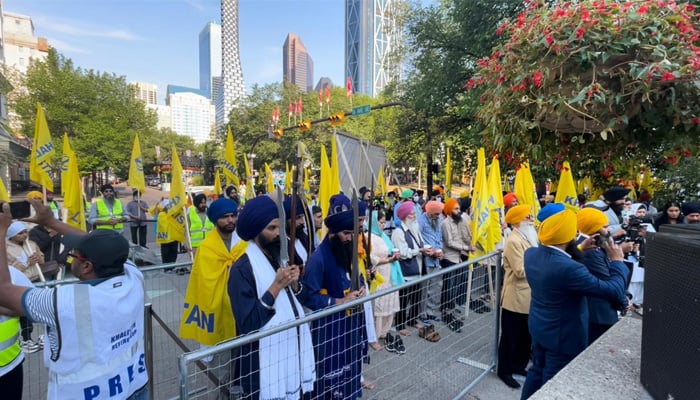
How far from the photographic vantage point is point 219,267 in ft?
9.49

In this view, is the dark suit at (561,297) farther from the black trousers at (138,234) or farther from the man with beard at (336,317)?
the black trousers at (138,234)

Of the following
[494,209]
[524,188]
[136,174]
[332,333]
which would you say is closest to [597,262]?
[332,333]

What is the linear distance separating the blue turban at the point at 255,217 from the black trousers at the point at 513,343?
2828mm

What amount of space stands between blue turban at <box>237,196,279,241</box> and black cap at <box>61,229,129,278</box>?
26.9 inches

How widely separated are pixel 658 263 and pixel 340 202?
2.19 m

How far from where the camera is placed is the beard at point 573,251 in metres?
3.10

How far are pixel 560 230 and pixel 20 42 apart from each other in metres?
85.8

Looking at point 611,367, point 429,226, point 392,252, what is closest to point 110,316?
point 611,367

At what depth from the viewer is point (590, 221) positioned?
10.2ft

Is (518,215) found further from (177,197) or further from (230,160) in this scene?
(230,160)

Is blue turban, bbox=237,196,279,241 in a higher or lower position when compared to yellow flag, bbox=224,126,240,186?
lower

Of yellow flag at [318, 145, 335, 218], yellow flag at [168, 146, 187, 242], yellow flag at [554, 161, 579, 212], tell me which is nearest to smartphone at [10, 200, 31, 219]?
yellow flag at [168, 146, 187, 242]

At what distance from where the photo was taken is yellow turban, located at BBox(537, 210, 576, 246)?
2883 mm

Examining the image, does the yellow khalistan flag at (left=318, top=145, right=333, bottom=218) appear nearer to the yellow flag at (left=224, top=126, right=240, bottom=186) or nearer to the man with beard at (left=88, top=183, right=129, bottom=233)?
the yellow flag at (left=224, top=126, right=240, bottom=186)
